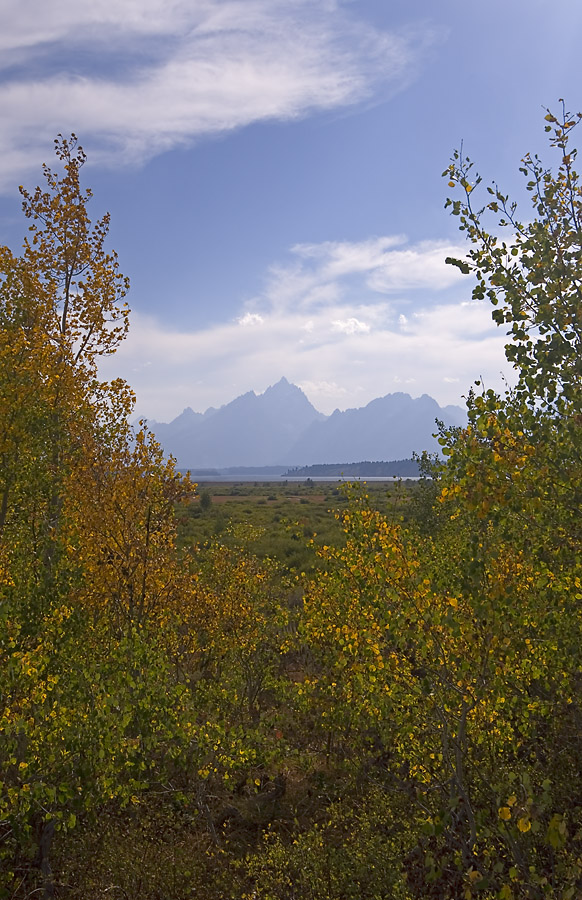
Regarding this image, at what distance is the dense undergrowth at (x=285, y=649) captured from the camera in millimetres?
5637

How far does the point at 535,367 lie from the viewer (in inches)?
225

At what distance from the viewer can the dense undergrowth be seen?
5637 millimetres

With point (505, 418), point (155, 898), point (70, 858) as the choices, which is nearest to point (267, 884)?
point (155, 898)

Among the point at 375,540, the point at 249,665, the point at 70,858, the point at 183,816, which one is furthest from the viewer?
the point at 249,665

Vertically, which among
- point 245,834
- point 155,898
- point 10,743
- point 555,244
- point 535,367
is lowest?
point 245,834

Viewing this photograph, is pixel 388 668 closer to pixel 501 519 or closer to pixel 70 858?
pixel 501 519

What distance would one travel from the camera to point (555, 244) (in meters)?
5.64

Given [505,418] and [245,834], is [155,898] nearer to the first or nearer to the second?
[245,834]

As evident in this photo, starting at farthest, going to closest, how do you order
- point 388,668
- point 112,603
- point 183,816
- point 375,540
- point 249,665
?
point 249,665
point 183,816
point 112,603
point 375,540
point 388,668

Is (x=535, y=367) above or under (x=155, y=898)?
above

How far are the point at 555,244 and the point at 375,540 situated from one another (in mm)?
4484

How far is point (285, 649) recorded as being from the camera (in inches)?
500

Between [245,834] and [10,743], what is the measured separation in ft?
26.4

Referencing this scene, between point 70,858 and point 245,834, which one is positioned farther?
point 245,834
